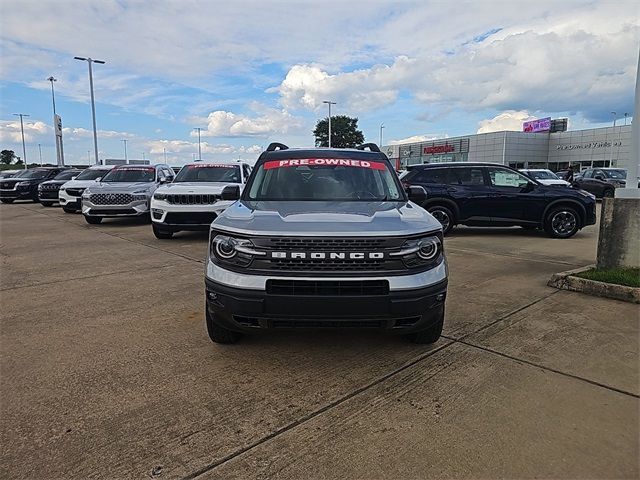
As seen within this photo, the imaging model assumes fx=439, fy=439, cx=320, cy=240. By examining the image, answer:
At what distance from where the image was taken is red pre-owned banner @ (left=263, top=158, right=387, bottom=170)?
4539mm

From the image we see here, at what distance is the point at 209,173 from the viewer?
34.0ft

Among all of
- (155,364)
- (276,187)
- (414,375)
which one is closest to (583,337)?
(414,375)

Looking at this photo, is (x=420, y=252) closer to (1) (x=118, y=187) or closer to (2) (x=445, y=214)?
(2) (x=445, y=214)

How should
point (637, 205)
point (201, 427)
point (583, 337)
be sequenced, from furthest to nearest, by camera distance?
1. point (637, 205)
2. point (583, 337)
3. point (201, 427)

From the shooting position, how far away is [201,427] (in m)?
2.57

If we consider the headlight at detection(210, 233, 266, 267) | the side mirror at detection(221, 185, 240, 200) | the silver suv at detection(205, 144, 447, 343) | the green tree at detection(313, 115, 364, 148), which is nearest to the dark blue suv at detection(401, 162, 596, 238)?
the side mirror at detection(221, 185, 240, 200)

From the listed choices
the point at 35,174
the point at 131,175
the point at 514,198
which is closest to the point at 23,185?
the point at 35,174

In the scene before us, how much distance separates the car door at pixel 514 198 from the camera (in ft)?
31.4

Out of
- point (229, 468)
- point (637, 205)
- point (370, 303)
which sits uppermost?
point (637, 205)

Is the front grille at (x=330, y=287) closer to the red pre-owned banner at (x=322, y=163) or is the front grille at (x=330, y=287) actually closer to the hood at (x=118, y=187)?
the red pre-owned banner at (x=322, y=163)

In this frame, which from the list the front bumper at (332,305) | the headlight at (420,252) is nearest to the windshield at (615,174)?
the headlight at (420,252)

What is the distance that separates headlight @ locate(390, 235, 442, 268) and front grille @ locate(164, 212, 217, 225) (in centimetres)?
662

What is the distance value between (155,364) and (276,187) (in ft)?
6.39

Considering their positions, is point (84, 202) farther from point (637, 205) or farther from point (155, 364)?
point (637, 205)
